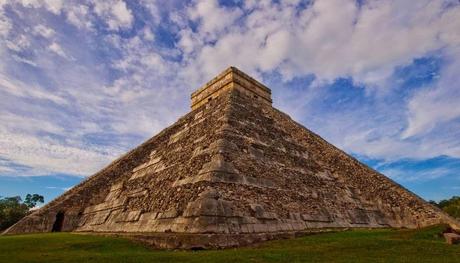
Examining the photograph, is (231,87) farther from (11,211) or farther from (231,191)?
(11,211)

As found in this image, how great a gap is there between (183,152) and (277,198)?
16.8 feet

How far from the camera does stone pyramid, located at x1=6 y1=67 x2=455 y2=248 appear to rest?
947 cm

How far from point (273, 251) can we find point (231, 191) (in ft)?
9.88

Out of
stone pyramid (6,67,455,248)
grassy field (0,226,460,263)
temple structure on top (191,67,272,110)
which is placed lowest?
grassy field (0,226,460,263)

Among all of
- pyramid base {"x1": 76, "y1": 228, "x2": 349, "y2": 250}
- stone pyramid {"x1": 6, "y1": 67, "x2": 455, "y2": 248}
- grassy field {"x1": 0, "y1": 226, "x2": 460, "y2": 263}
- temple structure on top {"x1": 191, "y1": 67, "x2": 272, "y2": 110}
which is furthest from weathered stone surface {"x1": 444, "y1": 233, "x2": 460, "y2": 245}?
temple structure on top {"x1": 191, "y1": 67, "x2": 272, "y2": 110}

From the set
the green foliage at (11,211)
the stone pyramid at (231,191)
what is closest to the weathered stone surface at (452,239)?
the stone pyramid at (231,191)

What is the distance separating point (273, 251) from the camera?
24.2 ft

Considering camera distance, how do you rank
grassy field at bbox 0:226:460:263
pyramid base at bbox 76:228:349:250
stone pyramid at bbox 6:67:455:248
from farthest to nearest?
stone pyramid at bbox 6:67:455:248 → pyramid base at bbox 76:228:349:250 → grassy field at bbox 0:226:460:263

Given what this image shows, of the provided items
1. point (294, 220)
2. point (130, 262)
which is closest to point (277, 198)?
point (294, 220)

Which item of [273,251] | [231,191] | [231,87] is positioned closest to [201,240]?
[273,251]

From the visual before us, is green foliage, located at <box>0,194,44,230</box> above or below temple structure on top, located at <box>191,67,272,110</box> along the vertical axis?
below

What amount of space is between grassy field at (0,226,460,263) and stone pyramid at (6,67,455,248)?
0.74m

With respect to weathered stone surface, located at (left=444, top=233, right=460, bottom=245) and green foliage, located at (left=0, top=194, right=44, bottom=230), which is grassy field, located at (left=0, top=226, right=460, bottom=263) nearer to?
weathered stone surface, located at (left=444, top=233, right=460, bottom=245)

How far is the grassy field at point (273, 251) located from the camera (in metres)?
6.60
